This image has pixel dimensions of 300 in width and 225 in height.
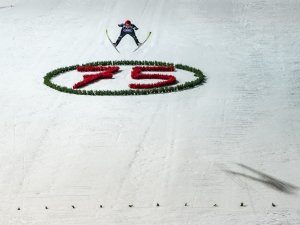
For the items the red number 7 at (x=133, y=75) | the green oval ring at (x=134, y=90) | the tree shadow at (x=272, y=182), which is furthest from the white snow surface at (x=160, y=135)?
the red number 7 at (x=133, y=75)

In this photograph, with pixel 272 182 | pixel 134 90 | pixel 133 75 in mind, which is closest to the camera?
pixel 272 182

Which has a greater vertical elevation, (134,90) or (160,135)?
(134,90)

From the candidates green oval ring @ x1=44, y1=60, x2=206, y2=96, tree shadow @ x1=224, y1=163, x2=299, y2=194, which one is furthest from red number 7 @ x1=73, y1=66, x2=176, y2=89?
tree shadow @ x1=224, y1=163, x2=299, y2=194

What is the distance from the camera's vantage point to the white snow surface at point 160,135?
18.5 m

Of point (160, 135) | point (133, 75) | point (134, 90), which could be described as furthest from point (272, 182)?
point (133, 75)

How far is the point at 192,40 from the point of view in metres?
37.7

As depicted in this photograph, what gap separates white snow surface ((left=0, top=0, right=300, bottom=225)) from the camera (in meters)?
18.5

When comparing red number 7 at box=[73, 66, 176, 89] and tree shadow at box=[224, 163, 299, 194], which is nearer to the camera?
tree shadow at box=[224, 163, 299, 194]

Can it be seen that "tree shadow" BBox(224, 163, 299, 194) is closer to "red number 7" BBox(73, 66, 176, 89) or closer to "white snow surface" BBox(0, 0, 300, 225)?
"white snow surface" BBox(0, 0, 300, 225)

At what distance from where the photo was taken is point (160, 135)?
77.6ft

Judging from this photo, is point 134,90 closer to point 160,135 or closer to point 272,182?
point 160,135

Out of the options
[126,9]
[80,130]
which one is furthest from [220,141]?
[126,9]

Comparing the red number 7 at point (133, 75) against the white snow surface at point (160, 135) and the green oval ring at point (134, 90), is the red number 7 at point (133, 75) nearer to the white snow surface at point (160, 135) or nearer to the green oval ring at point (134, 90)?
the green oval ring at point (134, 90)

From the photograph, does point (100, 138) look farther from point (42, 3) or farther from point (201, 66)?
point (42, 3)
